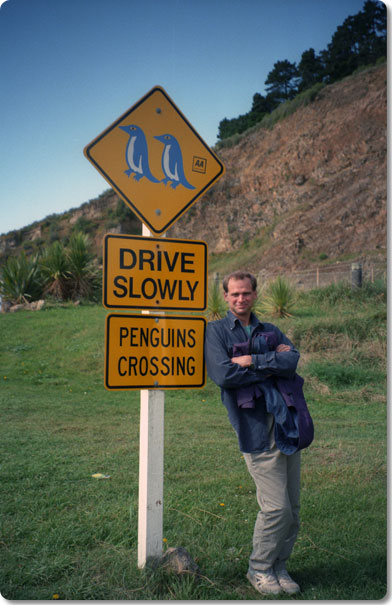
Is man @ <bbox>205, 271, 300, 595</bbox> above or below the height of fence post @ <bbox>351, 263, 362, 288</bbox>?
below

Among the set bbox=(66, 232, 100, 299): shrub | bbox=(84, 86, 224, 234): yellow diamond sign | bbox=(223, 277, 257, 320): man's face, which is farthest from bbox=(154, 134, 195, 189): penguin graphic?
bbox=(66, 232, 100, 299): shrub

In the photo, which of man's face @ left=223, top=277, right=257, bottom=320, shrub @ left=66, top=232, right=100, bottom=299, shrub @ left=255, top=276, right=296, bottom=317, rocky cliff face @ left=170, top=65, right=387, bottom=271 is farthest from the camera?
rocky cliff face @ left=170, top=65, right=387, bottom=271

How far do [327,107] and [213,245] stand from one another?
45.0 ft

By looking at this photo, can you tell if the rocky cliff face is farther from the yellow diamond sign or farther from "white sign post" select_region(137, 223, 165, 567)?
"white sign post" select_region(137, 223, 165, 567)

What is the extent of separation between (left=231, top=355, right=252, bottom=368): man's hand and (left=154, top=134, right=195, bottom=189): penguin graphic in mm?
1028

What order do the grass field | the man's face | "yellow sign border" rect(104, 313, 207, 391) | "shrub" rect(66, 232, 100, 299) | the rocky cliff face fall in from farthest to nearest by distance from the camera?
the rocky cliff face, "shrub" rect(66, 232, 100, 299), the man's face, the grass field, "yellow sign border" rect(104, 313, 207, 391)

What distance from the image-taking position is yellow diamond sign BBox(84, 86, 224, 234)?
277cm

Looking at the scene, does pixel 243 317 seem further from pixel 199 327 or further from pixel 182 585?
pixel 182 585

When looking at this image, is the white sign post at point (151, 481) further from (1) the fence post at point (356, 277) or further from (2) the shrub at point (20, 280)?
(2) the shrub at point (20, 280)

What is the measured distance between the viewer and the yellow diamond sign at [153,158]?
2768 millimetres

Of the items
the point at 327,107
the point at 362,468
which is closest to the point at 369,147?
the point at 327,107

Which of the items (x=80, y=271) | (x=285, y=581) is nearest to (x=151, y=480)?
(x=285, y=581)

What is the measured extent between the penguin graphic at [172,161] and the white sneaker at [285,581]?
2239 millimetres

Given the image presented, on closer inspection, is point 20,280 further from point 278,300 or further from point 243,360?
A: point 243,360
